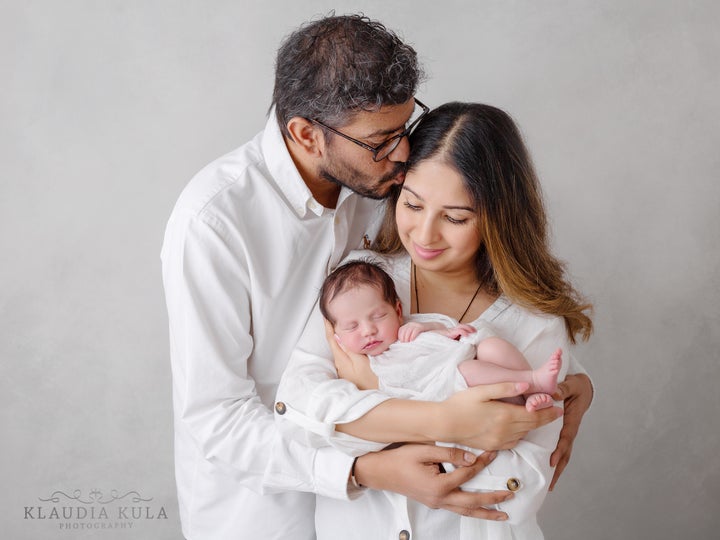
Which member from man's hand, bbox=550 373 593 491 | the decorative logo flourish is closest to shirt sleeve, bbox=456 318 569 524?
man's hand, bbox=550 373 593 491

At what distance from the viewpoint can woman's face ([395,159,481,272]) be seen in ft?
7.50

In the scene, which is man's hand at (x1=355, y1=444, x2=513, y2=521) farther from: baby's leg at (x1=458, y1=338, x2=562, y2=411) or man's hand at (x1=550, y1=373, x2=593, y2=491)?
man's hand at (x1=550, y1=373, x2=593, y2=491)

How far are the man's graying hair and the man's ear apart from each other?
0.03 metres

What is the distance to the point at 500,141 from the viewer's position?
7.73 ft

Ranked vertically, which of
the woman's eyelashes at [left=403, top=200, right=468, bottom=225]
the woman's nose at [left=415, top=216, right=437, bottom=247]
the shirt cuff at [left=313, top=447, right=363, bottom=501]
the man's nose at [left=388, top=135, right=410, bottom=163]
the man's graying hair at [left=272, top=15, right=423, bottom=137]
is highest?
the man's graying hair at [left=272, top=15, right=423, bottom=137]

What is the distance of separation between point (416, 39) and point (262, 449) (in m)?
1.80

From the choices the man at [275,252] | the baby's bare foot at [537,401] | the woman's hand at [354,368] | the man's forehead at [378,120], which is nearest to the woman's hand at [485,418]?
the baby's bare foot at [537,401]

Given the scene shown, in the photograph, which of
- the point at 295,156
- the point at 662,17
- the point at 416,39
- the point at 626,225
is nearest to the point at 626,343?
the point at 626,225

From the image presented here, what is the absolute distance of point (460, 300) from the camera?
2545 millimetres

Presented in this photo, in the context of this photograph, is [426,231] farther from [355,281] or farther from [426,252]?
[355,281]

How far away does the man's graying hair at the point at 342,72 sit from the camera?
7.72 feet

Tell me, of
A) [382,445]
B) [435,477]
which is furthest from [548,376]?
[382,445]

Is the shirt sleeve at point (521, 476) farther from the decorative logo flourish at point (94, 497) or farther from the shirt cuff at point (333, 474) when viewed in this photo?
the decorative logo flourish at point (94, 497)

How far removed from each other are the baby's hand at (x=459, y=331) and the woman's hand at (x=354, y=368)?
0.80 feet
